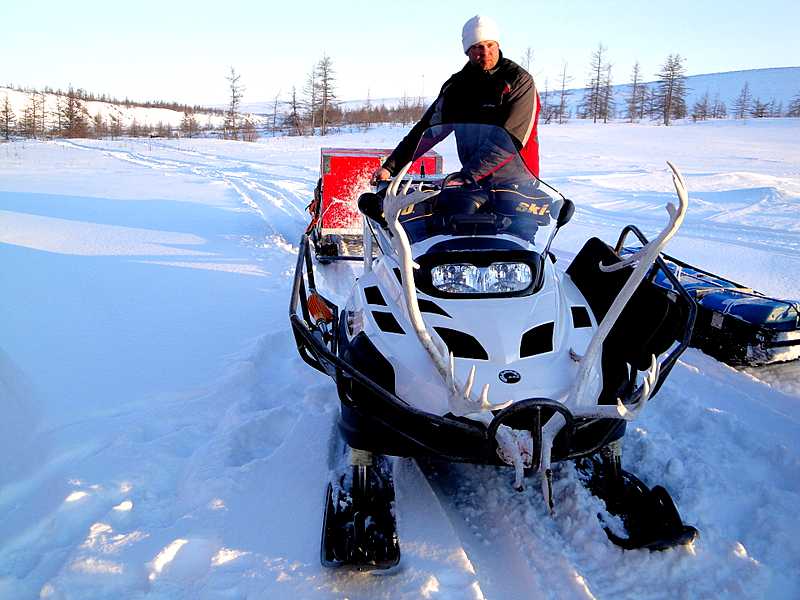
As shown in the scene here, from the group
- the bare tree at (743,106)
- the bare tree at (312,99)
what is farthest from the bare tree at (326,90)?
the bare tree at (743,106)

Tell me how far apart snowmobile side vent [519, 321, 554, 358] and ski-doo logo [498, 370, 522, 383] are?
123 millimetres

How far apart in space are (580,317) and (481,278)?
51 centimetres

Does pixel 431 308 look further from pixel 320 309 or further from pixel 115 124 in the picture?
pixel 115 124

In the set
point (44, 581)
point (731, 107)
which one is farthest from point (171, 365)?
point (731, 107)

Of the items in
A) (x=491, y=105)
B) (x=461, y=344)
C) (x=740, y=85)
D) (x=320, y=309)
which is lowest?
(x=320, y=309)

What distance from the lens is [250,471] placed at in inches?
119

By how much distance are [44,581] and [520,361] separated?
196cm

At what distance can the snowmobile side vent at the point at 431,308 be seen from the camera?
2.69 meters

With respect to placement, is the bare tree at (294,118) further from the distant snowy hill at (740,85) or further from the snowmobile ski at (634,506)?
the snowmobile ski at (634,506)

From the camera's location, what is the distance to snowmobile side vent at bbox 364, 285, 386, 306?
118 inches

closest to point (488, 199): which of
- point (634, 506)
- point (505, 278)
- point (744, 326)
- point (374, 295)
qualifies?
point (505, 278)

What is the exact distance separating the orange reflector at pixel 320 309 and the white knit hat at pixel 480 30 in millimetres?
1791

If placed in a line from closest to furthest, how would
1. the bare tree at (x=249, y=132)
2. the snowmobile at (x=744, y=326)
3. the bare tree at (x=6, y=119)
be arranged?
the snowmobile at (x=744, y=326), the bare tree at (x=249, y=132), the bare tree at (x=6, y=119)

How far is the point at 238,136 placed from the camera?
49.2 meters
